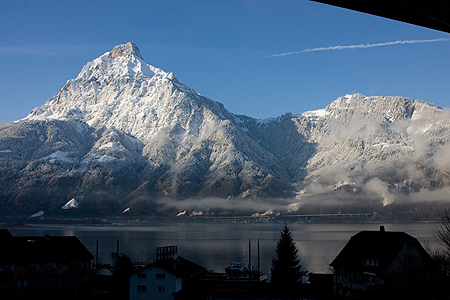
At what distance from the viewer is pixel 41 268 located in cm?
4391

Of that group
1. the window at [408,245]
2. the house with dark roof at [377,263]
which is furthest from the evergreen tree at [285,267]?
the window at [408,245]

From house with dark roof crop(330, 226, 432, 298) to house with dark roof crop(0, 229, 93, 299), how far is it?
2681 centimetres

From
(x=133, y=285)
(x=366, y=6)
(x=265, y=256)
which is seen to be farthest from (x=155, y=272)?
(x=265, y=256)

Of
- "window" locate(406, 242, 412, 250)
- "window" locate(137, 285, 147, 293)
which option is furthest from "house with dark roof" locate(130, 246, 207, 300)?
"window" locate(406, 242, 412, 250)

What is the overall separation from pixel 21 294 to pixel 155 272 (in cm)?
1326

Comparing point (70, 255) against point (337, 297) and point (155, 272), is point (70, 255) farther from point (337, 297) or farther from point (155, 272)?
point (337, 297)

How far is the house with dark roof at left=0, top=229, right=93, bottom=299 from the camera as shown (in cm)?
4167

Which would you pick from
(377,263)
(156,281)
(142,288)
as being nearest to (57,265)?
(142,288)

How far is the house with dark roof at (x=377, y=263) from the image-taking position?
34969 mm

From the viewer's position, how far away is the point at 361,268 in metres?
37.4

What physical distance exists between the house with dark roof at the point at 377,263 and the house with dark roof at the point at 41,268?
87.9 feet

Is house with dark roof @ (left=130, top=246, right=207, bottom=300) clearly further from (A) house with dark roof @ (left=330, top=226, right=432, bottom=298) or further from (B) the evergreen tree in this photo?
(A) house with dark roof @ (left=330, top=226, right=432, bottom=298)

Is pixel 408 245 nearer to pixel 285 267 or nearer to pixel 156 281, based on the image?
pixel 285 267

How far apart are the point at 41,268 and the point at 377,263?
31.8 meters
